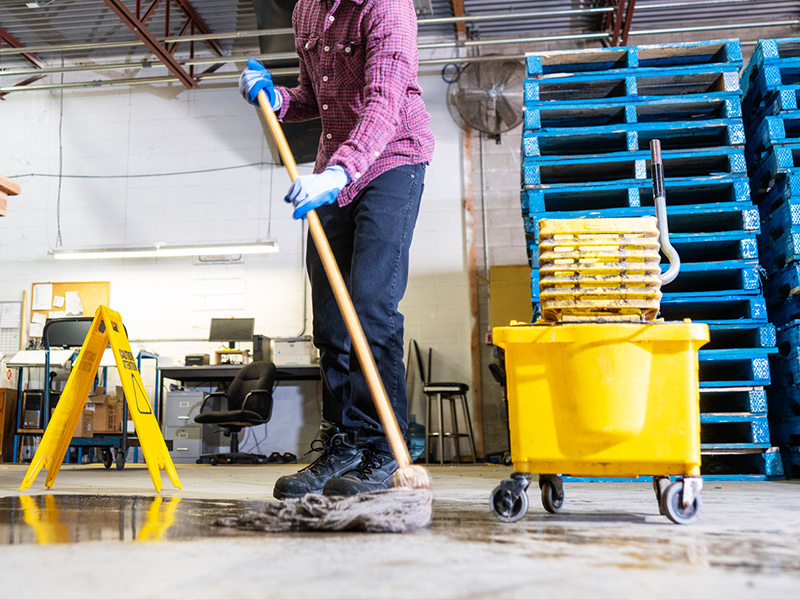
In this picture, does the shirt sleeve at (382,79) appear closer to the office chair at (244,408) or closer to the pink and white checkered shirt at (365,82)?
the pink and white checkered shirt at (365,82)

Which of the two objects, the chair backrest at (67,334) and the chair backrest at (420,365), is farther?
the chair backrest at (420,365)

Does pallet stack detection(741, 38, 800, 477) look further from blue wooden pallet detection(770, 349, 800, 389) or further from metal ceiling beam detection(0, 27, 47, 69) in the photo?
metal ceiling beam detection(0, 27, 47, 69)

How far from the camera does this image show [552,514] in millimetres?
1557

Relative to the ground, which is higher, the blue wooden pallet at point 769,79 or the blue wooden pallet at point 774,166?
the blue wooden pallet at point 769,79

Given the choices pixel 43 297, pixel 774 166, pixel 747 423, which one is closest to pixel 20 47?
pixel 43 297

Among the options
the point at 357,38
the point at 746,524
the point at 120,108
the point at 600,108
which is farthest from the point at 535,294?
the point at 120,108

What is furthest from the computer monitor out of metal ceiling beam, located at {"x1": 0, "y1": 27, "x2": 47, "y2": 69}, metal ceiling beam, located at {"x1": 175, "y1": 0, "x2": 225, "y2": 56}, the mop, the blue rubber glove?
the mop

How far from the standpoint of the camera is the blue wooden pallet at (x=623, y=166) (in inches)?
122

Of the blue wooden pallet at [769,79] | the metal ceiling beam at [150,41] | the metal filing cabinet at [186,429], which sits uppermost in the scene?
the metal ceiling beam at [150,41]

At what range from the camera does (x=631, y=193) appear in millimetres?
3066

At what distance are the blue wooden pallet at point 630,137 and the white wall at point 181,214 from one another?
3762 mm

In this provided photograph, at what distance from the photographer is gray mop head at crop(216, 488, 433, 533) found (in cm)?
119

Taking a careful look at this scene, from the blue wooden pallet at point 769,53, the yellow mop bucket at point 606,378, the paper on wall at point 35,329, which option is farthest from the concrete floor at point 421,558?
the paper on wall at point 35,329

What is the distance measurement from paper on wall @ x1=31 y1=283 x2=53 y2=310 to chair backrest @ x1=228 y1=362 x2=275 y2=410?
300cm
